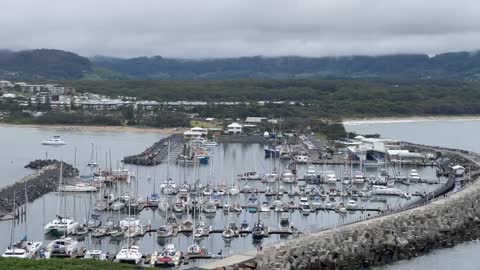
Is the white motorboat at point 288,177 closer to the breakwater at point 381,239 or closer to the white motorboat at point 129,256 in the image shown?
the breakwater at point 381,239

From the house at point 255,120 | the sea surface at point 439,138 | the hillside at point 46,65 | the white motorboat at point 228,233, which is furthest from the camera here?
the hillside at point 46,65

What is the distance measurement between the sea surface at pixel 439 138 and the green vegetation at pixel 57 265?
6929mm

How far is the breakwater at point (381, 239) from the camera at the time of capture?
60.4ft

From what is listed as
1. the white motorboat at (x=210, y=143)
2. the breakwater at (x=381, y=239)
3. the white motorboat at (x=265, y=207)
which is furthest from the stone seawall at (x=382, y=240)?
the white motorboat at (x=210, y=143)

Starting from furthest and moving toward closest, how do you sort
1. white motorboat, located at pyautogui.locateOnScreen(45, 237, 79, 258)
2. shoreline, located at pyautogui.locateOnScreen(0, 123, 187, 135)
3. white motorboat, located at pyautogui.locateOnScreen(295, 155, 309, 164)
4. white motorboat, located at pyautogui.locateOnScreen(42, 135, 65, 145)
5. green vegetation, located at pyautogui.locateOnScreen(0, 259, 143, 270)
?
shoreline, located at pyautogui.locateOnScreen(0, 123, 187, 135)
white motorboat, located at pyautogui.locateOnScreen(42, 135, 65, 145)
white motorboat, located at pyautogui.locateOnScreen(295, 155, 309, 164)
white motorboat, located at pyautogui.locateOnScreen(45, 237, 79, 258)
green vegetation, located at pyautogui.locateOnScreen(0, 259, 143, 270)

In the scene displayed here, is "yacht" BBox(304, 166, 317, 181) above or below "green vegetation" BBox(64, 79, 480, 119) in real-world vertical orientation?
below

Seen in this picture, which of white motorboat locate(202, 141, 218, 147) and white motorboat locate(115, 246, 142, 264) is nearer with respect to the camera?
white motorboat locate(115, 246, 142, 264)

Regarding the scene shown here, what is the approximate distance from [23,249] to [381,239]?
8.96 m

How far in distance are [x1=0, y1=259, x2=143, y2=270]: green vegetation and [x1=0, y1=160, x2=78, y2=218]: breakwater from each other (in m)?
8.97

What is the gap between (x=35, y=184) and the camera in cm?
3017

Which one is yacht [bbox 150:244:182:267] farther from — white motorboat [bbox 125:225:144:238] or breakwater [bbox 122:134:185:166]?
breakwater [bbox 122:134:185:166]

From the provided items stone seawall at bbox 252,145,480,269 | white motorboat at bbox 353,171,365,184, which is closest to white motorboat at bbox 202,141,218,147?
white motorboat at bbox 353,171,365,184

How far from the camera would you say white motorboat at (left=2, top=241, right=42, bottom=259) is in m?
19.7

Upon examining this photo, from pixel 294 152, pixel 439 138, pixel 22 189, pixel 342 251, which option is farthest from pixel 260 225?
pixel 439 138
